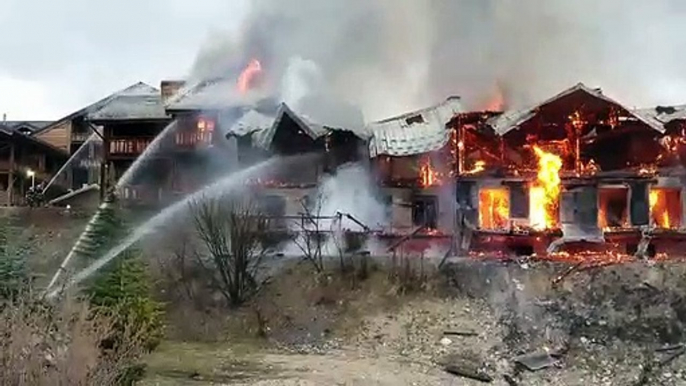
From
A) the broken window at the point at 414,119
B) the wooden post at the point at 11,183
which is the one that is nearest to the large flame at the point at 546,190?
the broken window at the point at 414,119

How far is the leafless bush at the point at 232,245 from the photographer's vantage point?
3127 cm

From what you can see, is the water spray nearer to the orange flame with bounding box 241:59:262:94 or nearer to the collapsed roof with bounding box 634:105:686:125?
the orange flame with bounding box 241:59:262:94

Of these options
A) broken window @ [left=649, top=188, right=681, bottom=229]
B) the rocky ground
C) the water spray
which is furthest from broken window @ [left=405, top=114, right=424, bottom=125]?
the rocky ground

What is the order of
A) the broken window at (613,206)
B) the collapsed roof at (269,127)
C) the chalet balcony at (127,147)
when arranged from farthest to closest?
the chalet balcony at (127,147)
the collapsed roof at (269,127)
the broken window at (613,206)

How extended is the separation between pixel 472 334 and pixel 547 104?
17.9 m

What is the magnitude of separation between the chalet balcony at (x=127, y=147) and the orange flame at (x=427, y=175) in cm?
1987

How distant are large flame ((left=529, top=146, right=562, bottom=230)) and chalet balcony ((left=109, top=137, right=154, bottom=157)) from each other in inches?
1087

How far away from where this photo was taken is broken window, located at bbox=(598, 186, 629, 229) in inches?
1596

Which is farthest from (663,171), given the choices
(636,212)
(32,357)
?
(32,357)

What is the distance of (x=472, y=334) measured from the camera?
26.2m

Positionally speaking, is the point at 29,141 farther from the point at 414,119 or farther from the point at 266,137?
the point at 414,119

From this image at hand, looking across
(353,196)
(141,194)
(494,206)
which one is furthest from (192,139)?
(494,206)

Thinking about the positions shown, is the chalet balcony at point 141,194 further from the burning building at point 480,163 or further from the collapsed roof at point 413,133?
the collapsed roof at point 413,133

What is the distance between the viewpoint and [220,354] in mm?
25328
